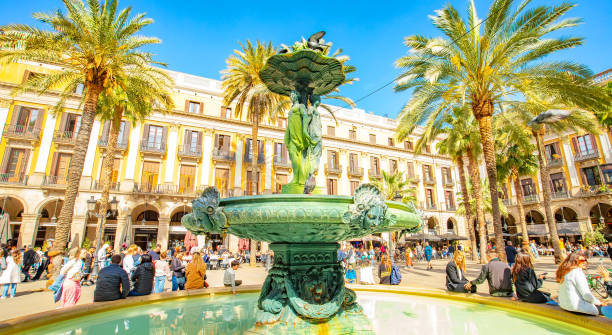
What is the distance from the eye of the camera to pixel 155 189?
2366 centimetres

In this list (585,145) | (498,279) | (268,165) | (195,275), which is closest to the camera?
(498,279)

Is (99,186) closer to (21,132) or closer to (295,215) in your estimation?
(21,132)

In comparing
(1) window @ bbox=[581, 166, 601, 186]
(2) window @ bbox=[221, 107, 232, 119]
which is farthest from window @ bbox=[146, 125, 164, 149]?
(1) window @ bbox=[581, 166, 601, 186]

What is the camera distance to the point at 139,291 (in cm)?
568

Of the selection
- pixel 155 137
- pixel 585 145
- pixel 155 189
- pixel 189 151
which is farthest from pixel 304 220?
pixel 585 145

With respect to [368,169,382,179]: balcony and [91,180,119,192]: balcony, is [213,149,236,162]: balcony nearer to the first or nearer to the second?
[91,180,119,192]: balcony

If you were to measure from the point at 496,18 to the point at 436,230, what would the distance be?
30.2 meters

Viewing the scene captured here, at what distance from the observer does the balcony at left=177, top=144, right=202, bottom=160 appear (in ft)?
82.1

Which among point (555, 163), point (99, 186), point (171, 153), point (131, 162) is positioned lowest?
point (99, 186)

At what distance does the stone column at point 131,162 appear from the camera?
22.8m

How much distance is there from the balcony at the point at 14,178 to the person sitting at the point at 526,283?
88.1 ft

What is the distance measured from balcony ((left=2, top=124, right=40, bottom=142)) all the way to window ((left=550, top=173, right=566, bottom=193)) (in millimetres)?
45613

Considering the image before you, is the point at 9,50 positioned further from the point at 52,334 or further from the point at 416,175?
the point at 416,175

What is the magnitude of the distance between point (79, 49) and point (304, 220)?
13240 millimetres
